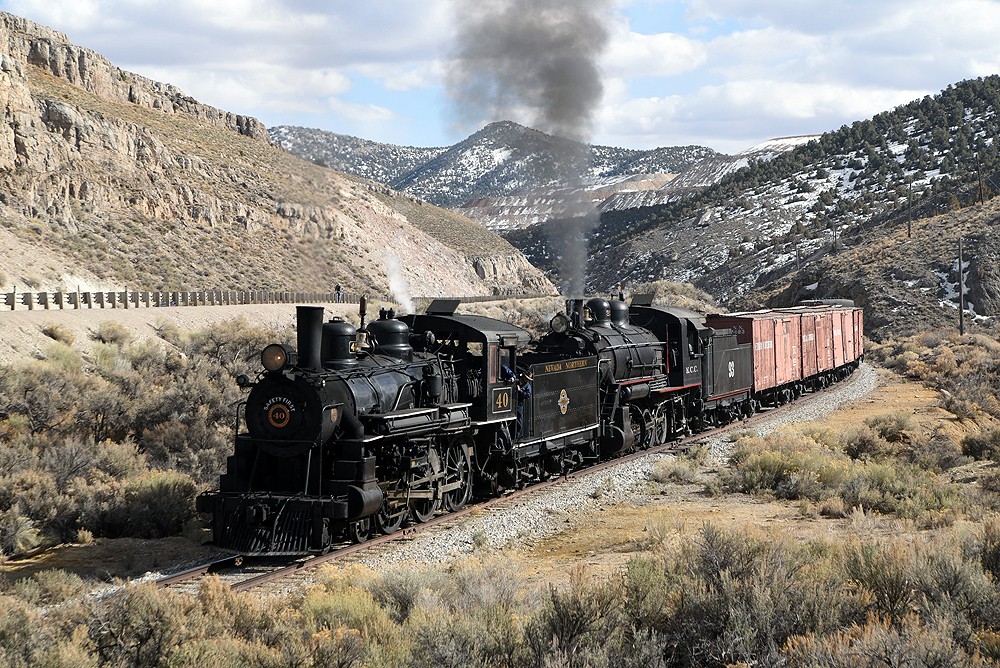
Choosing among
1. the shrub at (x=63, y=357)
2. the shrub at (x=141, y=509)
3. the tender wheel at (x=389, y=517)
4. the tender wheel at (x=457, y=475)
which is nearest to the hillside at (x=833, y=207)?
the shrub at (x=63, y=357)

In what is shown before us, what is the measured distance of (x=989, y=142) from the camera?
9850 centimetres

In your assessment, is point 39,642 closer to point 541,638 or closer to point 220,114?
point 541,638

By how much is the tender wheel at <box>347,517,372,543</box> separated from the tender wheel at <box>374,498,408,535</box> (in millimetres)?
180

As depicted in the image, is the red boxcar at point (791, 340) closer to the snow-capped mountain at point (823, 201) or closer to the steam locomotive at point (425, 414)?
the steam locomotive at point (425, 414)

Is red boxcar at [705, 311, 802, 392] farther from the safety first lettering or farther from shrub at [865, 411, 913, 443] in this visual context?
the safety first lettering

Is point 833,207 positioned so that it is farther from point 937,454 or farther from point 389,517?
point 389,517

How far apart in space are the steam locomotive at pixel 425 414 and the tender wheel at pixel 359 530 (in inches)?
0.9

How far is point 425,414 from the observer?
12.5 m

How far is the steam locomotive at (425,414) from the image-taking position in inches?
439

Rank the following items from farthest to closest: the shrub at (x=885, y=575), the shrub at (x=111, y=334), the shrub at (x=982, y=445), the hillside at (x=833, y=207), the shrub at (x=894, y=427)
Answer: the hillside at (x=833, y=207) < the shrub at (x=111, y=334) < the shrub at (x=894, y=427) < the shrub at (x=982, y=445) < the shrub at (x=885, y=575)

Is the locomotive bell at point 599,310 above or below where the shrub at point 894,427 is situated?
above

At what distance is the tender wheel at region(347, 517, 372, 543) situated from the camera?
1162 centimetres

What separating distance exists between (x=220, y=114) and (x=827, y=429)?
87753 millimetres

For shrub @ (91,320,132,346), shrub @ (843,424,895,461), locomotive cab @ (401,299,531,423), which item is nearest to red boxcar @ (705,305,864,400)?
shrub @ (843,424,895,461)
